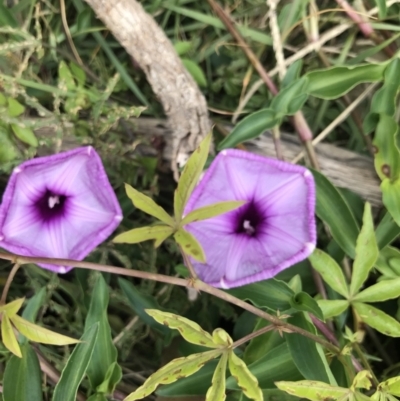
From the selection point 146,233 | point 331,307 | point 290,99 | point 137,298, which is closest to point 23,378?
point 137,298

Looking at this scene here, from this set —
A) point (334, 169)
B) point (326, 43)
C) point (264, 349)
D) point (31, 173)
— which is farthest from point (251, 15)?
point (264, 349)

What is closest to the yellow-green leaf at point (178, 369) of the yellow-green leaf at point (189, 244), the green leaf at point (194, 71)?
the yellow-green leaf at point (189, 244)

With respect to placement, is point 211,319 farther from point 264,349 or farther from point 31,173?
point 31,173

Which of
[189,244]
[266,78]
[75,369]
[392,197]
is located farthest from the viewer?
[266,78]

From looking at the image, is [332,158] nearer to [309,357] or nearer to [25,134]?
[309,357]

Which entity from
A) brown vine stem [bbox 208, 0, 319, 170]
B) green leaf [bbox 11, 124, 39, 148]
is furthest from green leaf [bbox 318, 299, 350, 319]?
green leaf [bbox 11, 124, 39, 148]

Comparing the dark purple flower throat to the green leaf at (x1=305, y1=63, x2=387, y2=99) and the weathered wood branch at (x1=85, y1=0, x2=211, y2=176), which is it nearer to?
the weathered wood branch at (x1=85, y1=0, x2=211, y2=176)

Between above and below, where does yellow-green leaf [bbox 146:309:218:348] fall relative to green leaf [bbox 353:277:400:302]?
above

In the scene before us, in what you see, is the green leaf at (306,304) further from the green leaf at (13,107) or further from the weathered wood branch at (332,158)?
the green leaf at (13,107)
